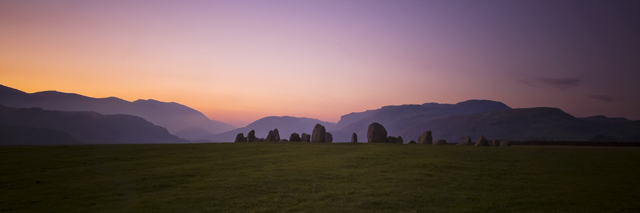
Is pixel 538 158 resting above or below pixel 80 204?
above

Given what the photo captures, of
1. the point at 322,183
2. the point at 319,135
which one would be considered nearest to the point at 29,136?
the point at 319,135

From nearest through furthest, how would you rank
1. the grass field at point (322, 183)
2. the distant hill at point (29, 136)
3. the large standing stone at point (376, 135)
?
the grass field at point (322, 183), the large standing stone at point (376, 135), the distant hill at point (29, 136)

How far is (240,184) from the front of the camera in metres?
19.0

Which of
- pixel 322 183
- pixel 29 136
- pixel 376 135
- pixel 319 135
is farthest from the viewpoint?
pixel 29 136

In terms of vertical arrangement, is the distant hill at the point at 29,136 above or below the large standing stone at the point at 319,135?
above

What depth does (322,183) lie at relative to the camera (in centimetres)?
1881

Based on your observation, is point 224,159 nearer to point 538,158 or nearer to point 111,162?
point 111,162

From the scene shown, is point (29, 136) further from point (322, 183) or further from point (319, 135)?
point (322, 183)

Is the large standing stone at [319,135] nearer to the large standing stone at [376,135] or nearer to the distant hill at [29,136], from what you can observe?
the large standing stone at [376,135]

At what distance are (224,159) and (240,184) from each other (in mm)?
11345


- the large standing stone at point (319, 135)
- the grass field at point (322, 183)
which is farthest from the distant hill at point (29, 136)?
the grass field at point (322, 183)

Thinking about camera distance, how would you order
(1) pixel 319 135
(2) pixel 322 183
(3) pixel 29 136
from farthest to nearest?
(3) pixel 29 136 → (1) pixel 319 135 → (2) pixel 322 183

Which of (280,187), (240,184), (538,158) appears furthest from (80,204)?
(538,158)

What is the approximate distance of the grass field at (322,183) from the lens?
14.6 m
